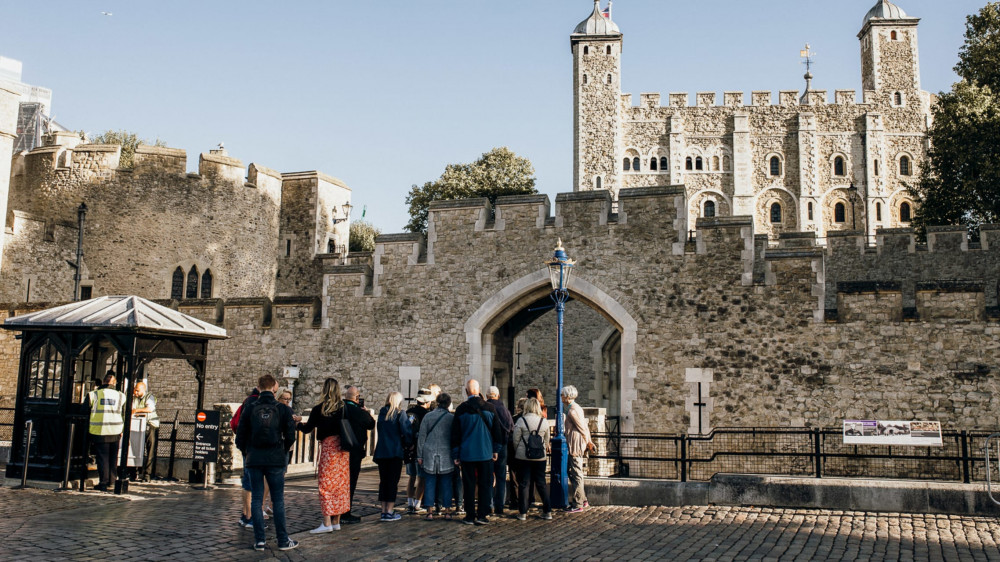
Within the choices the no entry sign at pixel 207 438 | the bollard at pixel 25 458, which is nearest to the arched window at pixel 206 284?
the no entry sign at pixel 207 438

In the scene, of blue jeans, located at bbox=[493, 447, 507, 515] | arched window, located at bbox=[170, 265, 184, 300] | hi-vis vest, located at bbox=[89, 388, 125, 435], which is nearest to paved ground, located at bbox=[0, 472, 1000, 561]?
blue jeans, located at bbox=[493, 447, 507, 515]

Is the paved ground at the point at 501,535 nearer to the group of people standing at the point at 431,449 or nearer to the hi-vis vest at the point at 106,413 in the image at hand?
the group of people standing at the point at 431,449

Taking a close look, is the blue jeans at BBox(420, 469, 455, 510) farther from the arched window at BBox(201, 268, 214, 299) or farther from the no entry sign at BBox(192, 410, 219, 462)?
the arched window at BBox(201, 268, 214, 299)

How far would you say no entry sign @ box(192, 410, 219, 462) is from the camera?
11.9 m

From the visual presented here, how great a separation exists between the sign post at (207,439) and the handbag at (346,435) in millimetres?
3947

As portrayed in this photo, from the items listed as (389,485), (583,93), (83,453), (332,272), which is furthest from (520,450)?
(583,93)

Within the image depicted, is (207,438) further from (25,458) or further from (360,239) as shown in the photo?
(360,239)

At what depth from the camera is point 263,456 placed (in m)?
7.82

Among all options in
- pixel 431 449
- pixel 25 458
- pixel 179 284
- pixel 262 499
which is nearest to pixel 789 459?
pixel 431 449

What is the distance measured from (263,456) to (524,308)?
31.7ft

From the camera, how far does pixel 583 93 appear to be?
61188mm

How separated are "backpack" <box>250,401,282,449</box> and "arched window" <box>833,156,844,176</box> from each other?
61.1m

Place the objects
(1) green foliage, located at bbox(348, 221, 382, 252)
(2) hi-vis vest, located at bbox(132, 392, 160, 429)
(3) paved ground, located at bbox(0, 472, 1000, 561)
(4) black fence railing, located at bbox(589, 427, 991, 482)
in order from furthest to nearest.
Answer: (1) green foliage, located at bbox(348, 221, 382, 252) → (4) black fence railing, located at bbox(589, 427, 991, 482) → (2) hi-vis vest, located at bbox(132, 392, 160, 429) → (3) paved ground, located at bbox(0, 472, 1000, 561)

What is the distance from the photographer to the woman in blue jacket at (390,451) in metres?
9.45
